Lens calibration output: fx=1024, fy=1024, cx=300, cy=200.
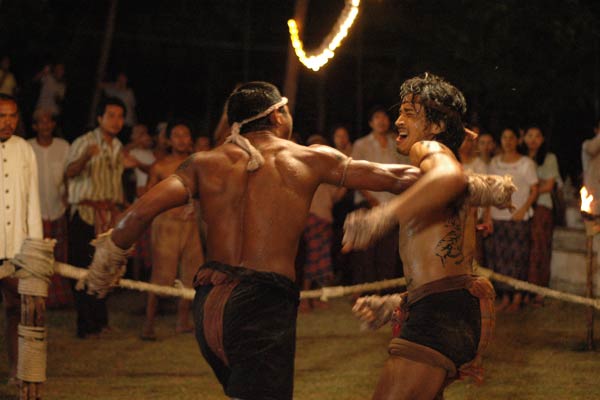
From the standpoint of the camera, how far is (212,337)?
4594mm

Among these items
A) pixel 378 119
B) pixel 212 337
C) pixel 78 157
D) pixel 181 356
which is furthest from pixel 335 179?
pixel 378 119

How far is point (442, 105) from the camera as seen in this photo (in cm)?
486

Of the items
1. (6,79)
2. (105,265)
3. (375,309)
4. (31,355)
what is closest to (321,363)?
(31,355)

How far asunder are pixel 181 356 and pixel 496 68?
7.56 m

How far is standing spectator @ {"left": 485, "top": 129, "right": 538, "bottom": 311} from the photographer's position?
11.4 metres

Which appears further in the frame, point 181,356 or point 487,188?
point 181,356

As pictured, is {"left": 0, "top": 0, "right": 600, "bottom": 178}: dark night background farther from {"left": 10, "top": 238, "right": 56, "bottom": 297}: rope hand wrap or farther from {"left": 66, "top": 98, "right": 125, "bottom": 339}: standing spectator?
{"left": 10, "top": 238, "right": 56, "bottom": 297}: rope hand wrap

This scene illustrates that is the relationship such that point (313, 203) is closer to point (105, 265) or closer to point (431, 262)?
point (105, 265)

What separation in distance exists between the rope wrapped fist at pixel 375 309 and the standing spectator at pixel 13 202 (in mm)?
3052

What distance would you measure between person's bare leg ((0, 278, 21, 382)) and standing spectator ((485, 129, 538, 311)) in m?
5.78

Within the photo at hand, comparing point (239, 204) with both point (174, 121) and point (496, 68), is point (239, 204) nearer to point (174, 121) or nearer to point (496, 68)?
point (174, 121)

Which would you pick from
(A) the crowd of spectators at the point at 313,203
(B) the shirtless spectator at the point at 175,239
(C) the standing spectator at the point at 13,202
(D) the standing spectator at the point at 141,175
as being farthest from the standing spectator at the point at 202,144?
(C) the standing spectator at the point at 13,202

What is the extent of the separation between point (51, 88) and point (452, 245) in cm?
1219

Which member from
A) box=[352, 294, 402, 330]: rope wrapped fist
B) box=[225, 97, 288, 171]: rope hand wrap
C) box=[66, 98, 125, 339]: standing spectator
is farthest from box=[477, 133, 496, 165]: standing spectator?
box=[225, 97, 288, 171]: rope hand wrap
